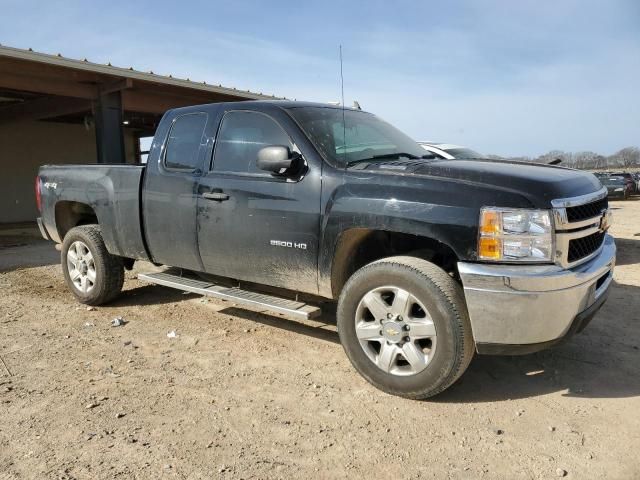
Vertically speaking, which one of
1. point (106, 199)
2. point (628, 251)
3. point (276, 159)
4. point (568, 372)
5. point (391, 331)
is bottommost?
point (568, 372)

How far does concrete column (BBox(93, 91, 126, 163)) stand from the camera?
12234 mm

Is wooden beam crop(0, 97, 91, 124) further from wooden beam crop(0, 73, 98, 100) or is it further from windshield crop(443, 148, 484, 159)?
windshield crop(443, 148, 484, 159)

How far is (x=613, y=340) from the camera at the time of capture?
168 inches

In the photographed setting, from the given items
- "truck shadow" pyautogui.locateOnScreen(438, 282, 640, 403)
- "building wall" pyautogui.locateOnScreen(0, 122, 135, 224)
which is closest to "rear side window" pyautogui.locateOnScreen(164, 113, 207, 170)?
"truck shadow" pyautogui.locateOnScreen(438, 282, 640, 403)

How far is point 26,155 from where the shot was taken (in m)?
18.0

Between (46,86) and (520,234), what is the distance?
1158 cm

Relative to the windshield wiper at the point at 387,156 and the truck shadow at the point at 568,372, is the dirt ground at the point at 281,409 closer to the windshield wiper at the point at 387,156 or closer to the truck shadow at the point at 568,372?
the truck shadow at the point at 568,372

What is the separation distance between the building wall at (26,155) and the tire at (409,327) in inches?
693

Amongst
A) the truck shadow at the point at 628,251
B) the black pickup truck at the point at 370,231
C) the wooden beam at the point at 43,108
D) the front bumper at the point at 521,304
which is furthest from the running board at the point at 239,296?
the wooden beam at the point at 43,108

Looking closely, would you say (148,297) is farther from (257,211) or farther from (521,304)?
(521,304)

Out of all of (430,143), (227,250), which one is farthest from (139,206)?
(430,143)

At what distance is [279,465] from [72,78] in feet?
38.0

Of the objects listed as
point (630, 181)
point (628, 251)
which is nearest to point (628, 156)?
point (630, 181)

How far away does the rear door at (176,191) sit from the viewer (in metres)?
4.33
